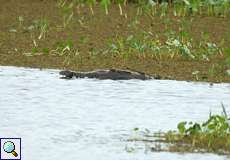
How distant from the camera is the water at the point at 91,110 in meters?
8.94

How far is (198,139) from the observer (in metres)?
9.20

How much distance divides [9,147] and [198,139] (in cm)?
182

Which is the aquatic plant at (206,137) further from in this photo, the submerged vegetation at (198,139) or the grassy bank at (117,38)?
the grassy bank at (117,38)

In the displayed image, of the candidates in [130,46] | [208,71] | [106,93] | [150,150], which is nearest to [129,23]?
[130,46]

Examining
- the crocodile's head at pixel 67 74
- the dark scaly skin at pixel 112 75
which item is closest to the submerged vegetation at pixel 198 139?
the dark scaly skin at pixel 112 75

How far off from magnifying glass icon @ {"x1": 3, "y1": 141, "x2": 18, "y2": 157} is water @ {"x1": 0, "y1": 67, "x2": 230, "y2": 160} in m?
0.12

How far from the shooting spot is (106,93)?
40.3ft

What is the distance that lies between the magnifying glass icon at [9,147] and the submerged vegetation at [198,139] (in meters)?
1.32

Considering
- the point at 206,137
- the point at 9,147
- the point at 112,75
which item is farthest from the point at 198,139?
the point at 112,75

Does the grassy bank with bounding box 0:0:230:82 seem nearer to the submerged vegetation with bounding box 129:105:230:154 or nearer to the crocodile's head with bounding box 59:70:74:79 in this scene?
the crocodile's head with bounding box 59:70:74:79

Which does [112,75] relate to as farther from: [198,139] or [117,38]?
[198,139]

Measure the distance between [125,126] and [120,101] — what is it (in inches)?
64.0

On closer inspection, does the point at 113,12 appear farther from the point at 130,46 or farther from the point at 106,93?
the point at 106,93

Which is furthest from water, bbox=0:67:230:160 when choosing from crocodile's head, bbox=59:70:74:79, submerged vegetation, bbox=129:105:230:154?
submerged vegetation, bbox=129:105:230:154
